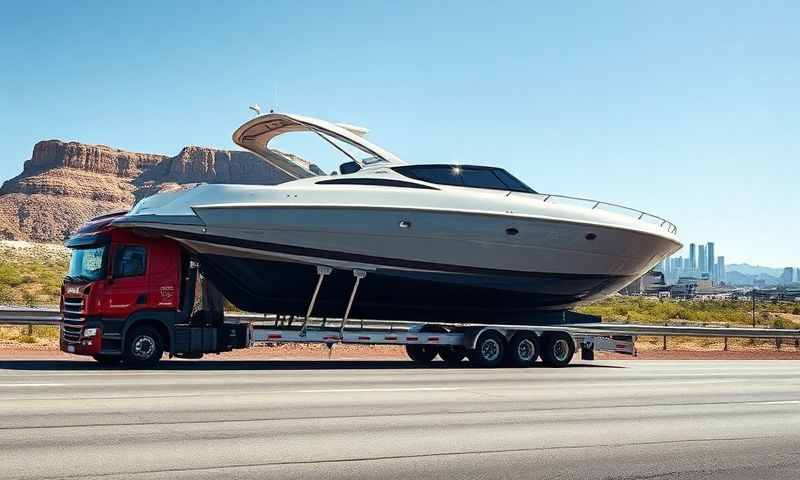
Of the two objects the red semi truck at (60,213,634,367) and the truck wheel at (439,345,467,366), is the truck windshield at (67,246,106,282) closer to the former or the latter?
the red semi truck at (60,213,634,367)

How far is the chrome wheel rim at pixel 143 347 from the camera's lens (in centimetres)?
1557

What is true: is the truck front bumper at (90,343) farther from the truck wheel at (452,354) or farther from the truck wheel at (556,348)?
the truck wheel at (556,348)

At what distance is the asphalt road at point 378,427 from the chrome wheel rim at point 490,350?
323 centimetres

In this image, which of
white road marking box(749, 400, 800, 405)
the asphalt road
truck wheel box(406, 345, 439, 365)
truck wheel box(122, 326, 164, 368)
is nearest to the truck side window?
truck wheel box(122, 326, 164, 368)

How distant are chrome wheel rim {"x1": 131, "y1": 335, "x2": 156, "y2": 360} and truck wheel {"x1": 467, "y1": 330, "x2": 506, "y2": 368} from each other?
6.53 m

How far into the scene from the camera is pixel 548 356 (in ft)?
62.4

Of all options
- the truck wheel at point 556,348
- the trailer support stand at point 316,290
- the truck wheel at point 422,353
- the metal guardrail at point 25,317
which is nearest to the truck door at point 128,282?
the trailer support stand at point 316,290

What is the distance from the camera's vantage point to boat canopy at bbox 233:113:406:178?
61.8ft

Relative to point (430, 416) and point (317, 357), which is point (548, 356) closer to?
point (317, 357)

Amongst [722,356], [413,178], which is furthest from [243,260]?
[722,356]

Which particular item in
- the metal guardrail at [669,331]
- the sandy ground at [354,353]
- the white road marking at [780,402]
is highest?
the metal guardrail at [669,331]

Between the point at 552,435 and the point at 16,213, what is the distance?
194914 mm

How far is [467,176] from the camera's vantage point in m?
18.5

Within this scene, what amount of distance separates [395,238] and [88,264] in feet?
19.0
